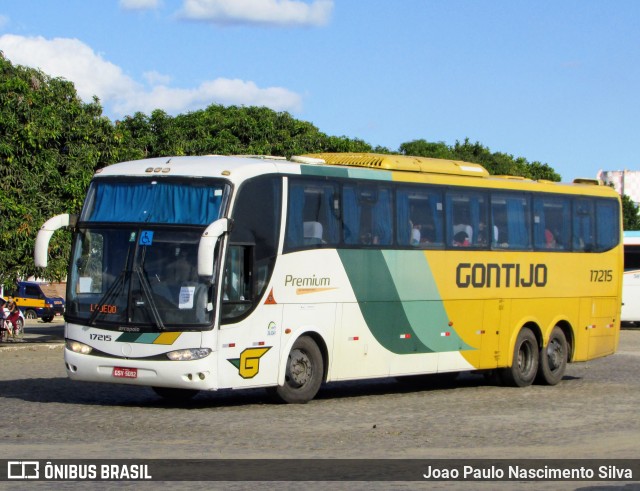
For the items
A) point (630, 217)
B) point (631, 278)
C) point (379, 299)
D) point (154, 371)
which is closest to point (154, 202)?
point (154, 371)

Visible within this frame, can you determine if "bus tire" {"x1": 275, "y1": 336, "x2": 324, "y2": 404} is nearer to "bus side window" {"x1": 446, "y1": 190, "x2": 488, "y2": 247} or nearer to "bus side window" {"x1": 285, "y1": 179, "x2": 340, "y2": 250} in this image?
"bus side window" {"x1": 285, "y1": 179, "x2": 340, "y2": 250}

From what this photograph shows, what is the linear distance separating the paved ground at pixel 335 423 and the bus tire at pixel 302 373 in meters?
0.25

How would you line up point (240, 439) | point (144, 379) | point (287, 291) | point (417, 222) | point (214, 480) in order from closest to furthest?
point (214, 480)
point (240, 439)
point (144, 379)
point (287, 291)
point (417, 222)

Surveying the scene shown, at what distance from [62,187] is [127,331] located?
1674 centimetres

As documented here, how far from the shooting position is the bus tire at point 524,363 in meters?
23.2

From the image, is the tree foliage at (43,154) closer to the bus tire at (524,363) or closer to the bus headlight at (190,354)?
the bus tire at (524,363)

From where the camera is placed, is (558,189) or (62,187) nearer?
(558,189)

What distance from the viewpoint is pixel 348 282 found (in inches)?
769

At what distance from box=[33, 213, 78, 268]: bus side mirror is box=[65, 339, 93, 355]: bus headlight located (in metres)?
1.14

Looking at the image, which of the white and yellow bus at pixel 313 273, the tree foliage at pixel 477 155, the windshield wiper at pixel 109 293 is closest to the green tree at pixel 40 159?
the white and yellow bus at pixel 313 273

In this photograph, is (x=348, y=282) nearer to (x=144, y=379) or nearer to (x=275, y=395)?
(x=275, y=395)

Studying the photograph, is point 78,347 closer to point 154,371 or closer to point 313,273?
point 154,371

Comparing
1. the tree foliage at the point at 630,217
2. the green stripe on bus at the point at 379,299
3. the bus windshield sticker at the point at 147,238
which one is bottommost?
the green stripe on bus at the point at 379,299

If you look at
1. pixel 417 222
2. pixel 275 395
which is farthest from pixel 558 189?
pixel 275 395
